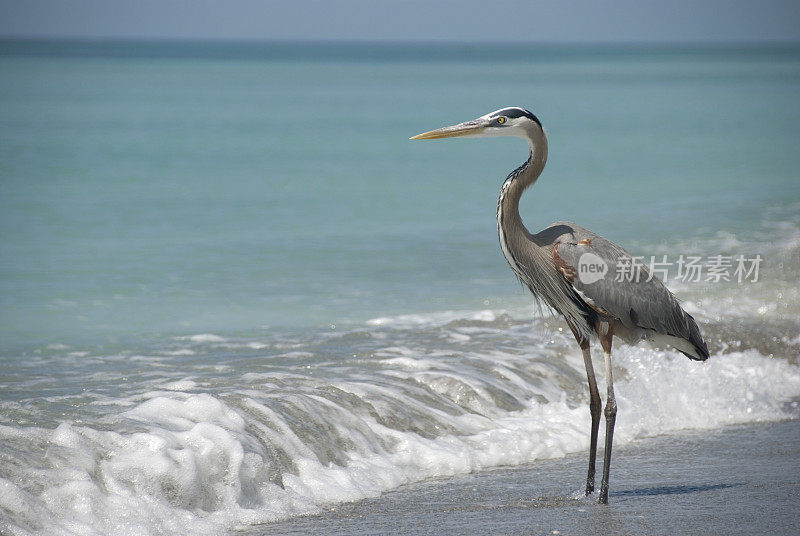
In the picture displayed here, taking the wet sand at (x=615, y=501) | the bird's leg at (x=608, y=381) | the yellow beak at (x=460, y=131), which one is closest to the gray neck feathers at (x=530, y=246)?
the bird's leg at (x=608, y=381)

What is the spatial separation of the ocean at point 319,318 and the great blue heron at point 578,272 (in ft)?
2.80

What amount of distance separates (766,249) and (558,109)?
31572 millimetres

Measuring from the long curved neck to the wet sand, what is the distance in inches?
47.3

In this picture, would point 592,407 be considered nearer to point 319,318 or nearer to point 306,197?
point 319,318

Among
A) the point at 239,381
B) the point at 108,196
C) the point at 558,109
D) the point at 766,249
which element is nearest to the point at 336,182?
the point at 108,196

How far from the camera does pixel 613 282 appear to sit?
492 centimetres

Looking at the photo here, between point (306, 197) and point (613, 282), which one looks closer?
point (613, 282)

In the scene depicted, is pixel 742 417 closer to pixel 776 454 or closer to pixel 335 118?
pixel 776 454

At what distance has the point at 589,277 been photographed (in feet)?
16.0

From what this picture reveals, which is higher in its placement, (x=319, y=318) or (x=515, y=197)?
(x=515, y=197)

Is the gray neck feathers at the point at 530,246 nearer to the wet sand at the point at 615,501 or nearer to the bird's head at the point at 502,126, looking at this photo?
the bird's head at the point at 502,126

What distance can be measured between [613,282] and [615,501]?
1.08 metres

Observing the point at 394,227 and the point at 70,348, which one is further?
the point at 394,227

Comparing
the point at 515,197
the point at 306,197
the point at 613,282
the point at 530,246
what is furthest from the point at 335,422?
the point at 306,197
